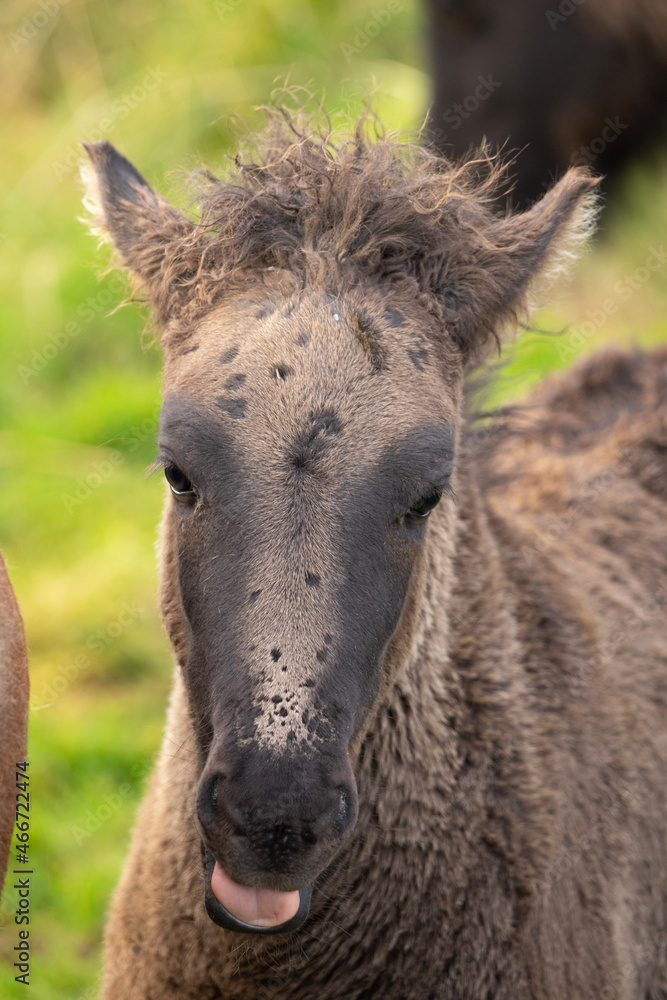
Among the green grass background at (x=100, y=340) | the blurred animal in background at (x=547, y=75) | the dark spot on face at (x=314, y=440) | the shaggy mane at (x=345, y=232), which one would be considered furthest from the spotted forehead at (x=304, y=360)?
the blurred animal in background at (x=547, y=75)

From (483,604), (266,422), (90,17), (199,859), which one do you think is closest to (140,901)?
(199,859)

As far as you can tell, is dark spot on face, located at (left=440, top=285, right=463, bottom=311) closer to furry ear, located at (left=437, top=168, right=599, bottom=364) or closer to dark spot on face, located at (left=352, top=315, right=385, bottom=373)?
furry ear, located at (left=437, top=168, right=599, bottom=364)

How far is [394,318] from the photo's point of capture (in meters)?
3.03

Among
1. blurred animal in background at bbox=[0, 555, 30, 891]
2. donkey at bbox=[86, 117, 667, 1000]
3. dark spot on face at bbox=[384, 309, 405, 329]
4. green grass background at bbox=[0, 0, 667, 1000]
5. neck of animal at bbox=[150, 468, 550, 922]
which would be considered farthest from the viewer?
green grass background at bbox=[0, 0, 667, 1000]

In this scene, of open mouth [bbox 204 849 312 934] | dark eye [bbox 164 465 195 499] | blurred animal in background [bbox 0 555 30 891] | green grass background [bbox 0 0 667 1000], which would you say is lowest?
green grass background [bbox 0 0 667 1000]

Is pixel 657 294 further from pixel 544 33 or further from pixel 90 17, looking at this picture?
pixel 90 17

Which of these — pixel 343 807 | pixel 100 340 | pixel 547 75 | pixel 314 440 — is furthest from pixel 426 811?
pixel 547 75

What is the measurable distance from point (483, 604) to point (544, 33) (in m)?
7.54

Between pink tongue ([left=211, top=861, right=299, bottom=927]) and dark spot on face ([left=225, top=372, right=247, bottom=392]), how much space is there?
4.25 feet

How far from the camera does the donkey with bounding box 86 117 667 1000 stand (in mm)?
2648

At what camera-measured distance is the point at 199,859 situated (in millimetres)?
3262

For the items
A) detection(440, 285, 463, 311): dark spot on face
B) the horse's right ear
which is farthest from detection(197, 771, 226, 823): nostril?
detection(440, 285, 463, 311): dark spot on face

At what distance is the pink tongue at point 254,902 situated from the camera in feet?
8.73

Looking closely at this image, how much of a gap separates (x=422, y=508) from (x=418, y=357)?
0.45m
